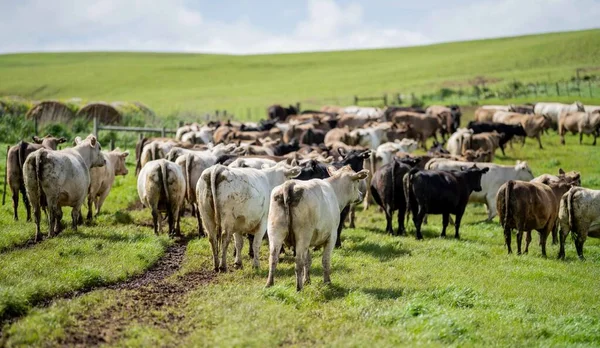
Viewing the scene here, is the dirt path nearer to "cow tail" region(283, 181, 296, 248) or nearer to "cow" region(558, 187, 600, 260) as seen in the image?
"cow tail" region(283, 181, 296, 248)

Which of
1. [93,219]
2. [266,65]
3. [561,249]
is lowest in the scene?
[561,249]

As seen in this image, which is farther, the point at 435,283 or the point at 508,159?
the point at 508,159

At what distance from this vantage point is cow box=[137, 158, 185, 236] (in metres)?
15.1

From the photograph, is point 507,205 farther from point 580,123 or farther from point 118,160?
point 580,123

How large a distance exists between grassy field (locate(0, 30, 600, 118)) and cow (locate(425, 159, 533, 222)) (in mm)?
44119

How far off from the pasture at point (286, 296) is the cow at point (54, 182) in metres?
0.50

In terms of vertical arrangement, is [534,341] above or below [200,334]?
below

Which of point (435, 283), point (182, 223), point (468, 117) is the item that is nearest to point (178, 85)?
point (468, 117)

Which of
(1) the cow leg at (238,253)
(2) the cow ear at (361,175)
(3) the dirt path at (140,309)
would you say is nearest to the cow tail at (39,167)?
(3) the dirt path at (140,309)

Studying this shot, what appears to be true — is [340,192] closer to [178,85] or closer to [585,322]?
[585,322]

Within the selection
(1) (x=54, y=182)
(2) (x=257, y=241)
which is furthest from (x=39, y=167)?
(2) (x=257, y=241)

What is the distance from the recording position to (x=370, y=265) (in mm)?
12680

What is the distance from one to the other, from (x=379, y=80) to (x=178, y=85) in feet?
89.1

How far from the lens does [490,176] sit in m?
21.6
